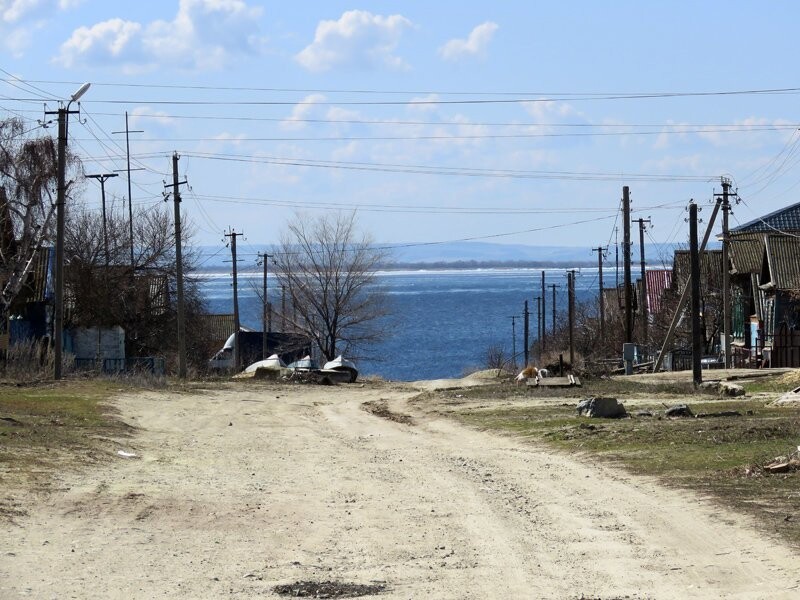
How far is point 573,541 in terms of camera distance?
10766mm

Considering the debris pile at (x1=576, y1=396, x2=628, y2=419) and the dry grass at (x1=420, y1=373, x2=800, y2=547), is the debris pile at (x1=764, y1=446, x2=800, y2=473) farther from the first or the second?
A: the debris pile at (x1=576, y1=396, x2=628, y2=419)

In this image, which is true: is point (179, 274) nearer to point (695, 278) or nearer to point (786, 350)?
point (695, 278)

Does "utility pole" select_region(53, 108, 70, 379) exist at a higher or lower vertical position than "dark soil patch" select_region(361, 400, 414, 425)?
higher

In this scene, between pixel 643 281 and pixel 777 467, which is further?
pixel 643 281

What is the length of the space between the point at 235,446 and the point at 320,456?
6.43 feet

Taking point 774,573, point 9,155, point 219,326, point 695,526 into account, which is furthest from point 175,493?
point 219,326

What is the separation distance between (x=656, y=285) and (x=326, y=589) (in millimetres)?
68887

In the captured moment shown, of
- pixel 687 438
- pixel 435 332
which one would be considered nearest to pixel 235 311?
pixel 687 438

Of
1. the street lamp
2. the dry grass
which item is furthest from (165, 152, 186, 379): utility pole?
the dry grass

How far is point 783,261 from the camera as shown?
4884cm

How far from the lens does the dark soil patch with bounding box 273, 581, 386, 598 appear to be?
869cm

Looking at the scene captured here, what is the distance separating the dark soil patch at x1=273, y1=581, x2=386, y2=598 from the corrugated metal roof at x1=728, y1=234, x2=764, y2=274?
4714 cm

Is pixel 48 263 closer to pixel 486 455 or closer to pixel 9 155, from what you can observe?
pixel 9 155

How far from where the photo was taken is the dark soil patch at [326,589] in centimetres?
869
